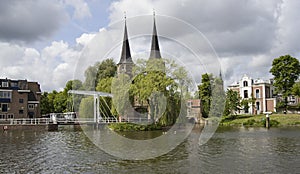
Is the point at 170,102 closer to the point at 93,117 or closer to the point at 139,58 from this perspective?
the point at 139,58

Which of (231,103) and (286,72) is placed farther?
(231,103)

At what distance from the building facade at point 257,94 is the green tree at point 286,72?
928 centimetres

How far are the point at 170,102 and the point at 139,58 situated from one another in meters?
6.99

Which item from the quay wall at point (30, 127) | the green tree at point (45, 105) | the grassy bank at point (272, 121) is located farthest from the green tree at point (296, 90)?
the green tree at point (45, 105)

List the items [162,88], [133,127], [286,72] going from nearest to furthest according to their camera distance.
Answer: [162,88] → [133,127] → [286,72]

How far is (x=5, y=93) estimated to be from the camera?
5584 cm

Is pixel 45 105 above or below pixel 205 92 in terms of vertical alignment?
below

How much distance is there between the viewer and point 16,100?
56.8m

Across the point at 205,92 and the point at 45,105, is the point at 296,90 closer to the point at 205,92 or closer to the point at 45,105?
the point at 205,92

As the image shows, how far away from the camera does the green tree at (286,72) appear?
57438 mm

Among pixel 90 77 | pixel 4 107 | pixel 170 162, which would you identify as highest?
pixel 90 77

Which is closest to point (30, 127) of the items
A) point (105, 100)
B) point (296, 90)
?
point (105, 100)

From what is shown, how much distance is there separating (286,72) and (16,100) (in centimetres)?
4858

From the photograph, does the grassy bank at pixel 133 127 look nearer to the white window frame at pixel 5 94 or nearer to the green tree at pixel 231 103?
the white window frame at pixel 5 94
